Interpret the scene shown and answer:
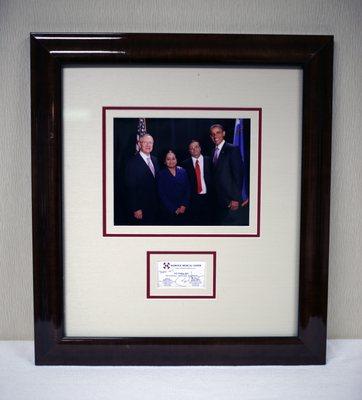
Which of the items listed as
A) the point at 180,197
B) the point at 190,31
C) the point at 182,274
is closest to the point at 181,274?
the point at 182,274

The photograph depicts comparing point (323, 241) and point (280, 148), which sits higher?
point (280, 148)

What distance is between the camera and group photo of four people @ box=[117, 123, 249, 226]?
2.35 ft

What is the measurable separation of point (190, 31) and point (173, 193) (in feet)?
0.86

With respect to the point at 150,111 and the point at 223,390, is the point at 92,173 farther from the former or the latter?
the point at 223,390

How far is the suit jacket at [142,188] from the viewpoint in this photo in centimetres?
71

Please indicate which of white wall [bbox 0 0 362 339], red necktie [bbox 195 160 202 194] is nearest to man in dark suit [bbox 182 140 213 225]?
red necktie [bbox 195 160 202 194]

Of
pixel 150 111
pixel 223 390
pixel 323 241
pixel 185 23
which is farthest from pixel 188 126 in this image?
pixel 223 390

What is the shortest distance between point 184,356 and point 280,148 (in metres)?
0.37

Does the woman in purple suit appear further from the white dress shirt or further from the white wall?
the white wall

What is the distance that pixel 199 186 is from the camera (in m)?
0.72

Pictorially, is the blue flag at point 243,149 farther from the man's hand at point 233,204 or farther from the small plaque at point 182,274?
the small plaque at point 182,274

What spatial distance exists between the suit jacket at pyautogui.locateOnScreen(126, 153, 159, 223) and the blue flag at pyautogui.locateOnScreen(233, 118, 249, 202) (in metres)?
0.14

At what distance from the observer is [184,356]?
713 mm

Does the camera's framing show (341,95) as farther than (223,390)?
Yes
